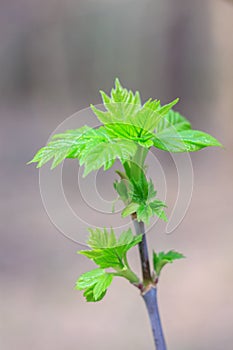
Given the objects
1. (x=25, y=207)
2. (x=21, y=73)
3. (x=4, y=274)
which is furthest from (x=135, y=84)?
(x=4, y=274)

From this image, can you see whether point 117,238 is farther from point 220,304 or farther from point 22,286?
point 22,286

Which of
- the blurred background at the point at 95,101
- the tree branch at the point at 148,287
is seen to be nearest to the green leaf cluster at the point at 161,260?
the tree branch at the point at 148,287

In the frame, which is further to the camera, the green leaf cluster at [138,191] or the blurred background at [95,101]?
the blurred background at [95,101]

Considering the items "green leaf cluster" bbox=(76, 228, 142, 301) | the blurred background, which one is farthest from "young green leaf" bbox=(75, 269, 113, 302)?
the blurred background

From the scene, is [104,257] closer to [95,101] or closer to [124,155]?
[124,155]

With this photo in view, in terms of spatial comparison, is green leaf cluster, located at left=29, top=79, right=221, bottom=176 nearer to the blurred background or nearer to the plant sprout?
the plant sprout

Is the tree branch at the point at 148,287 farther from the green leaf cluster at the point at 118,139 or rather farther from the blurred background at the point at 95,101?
the blurred background at the point at 95,101

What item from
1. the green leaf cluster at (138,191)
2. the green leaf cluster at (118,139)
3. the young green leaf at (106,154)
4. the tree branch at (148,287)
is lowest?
the tree branch at (148,287)
